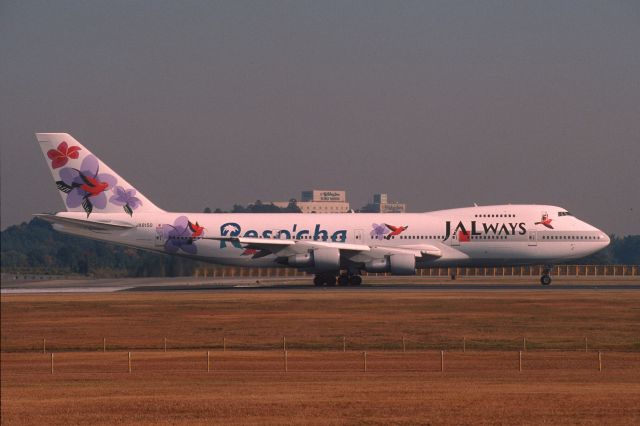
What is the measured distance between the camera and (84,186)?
315ft

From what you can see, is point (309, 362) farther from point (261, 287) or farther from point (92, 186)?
point (92, 186)

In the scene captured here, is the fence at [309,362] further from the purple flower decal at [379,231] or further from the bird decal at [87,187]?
the bird decal at [87,187]

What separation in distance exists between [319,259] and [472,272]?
125ft

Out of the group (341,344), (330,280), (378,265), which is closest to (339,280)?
(330,280)

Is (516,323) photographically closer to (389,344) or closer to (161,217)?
(389,344)

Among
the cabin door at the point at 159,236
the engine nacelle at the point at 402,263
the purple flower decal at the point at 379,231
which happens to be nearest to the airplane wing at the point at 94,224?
the cabin door at the point at 159,236

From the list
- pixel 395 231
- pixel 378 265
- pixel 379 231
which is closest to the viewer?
pixel 378 265

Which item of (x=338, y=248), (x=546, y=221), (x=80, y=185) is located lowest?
(x=338, y=248)

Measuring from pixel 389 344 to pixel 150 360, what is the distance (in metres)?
13.0

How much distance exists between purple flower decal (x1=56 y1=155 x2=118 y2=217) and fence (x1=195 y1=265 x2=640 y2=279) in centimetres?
1580

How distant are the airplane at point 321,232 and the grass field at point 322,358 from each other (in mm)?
8367

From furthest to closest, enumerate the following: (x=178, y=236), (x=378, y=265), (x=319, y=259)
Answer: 1. (x=178, y=236)
2. (x=378, y=265)
3. (x=319, y=259)

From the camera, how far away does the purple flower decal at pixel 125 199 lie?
314ft

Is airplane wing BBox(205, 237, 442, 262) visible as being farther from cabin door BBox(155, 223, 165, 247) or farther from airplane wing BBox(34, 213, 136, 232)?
airplane wing BBox(34, 213, 136, 232)
